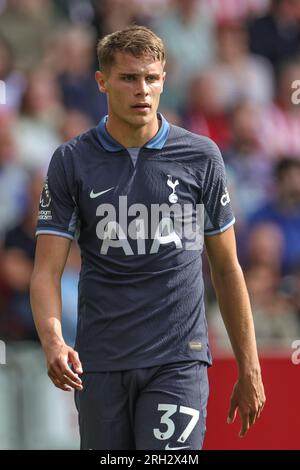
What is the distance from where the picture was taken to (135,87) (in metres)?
5.08

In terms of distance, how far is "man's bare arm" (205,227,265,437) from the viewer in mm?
5156

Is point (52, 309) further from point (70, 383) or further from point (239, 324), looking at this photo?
point (239, 324)

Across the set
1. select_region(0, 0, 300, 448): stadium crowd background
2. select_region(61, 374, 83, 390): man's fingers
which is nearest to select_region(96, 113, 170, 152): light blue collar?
select_region(61, 374, 83, 390): man's fingers

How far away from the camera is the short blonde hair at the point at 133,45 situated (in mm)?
5070

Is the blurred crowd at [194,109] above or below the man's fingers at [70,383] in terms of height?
above

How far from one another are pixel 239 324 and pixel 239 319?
0.02 meters

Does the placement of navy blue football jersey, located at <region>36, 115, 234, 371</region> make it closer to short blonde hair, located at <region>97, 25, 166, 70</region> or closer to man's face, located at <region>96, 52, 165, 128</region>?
man's face, located at <region>96, 52, 165, 128</region>

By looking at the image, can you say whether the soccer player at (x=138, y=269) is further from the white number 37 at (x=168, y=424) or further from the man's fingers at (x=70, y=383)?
the man's fingers at (x=70, y=383)

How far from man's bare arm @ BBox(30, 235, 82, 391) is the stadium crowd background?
363cm

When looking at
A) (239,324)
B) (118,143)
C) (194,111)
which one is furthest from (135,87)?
(194,111)

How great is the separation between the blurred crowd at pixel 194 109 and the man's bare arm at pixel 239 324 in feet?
12.6

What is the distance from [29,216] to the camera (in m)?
9.47

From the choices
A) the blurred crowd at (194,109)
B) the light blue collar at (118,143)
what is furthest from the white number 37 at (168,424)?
the blurred crowd at (194,109)
